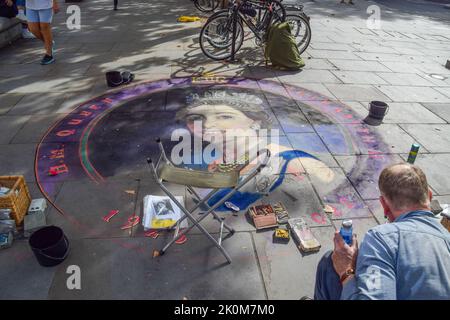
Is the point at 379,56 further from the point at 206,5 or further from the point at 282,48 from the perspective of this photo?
the point at 206,5

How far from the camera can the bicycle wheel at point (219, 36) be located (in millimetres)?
7448

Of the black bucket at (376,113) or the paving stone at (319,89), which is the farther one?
the paving stone at (319,89)

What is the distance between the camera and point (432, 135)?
17.8 feet

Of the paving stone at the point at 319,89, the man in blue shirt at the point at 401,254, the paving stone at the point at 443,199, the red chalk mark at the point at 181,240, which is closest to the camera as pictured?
the man in blue shirt at the point at 401,254

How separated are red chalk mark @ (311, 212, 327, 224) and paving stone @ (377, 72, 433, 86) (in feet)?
17.2

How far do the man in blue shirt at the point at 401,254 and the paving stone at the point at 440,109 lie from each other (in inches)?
195

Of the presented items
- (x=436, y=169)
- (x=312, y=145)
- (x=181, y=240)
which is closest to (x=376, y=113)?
(x=436, y=169)

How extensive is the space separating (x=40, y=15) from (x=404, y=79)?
8462mm

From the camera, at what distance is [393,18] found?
47.3 feet

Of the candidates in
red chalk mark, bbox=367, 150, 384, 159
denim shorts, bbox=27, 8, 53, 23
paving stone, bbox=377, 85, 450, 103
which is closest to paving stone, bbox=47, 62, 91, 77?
denim shorts, bbox=27, 8, 53, 23

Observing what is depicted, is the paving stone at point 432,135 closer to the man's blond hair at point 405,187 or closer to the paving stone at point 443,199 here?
the paving stone at point 443,199

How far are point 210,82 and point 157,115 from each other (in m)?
1.73

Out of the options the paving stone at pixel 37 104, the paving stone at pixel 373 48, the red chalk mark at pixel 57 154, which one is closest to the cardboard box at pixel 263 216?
the red chalk mark at pixel 57 154
